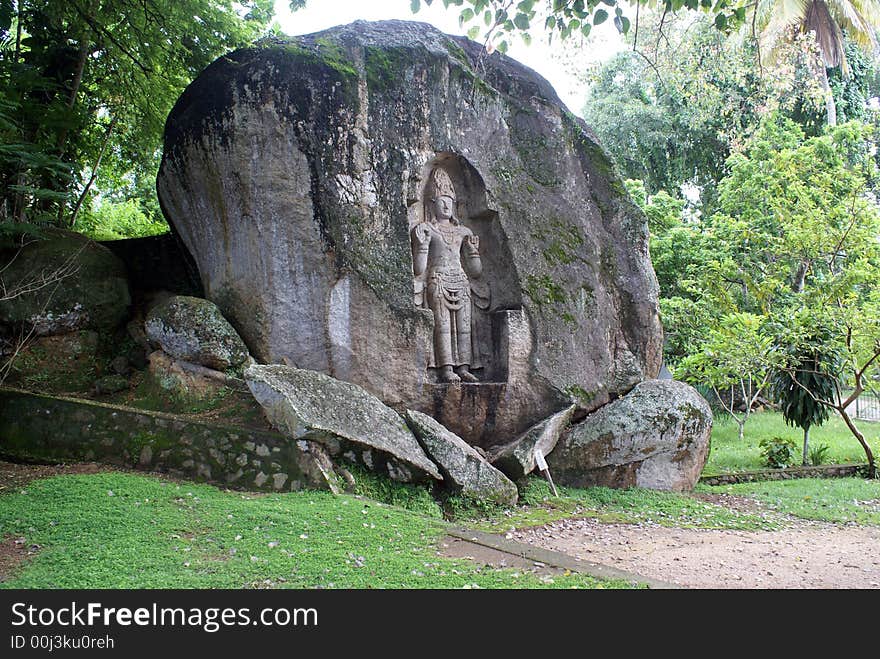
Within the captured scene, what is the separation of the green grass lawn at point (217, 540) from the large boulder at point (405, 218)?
241cm

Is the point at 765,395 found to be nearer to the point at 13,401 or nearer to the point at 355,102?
the point at 355,102

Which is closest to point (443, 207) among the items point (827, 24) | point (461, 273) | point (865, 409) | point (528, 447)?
point (461, 273)

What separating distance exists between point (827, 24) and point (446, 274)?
17.4 meters

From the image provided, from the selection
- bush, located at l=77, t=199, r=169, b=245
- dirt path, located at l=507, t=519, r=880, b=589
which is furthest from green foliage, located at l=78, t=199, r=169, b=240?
dirt path, located at l=507, t=519, r=880, b=589

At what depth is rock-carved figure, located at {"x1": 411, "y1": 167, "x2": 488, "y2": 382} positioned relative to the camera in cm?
976

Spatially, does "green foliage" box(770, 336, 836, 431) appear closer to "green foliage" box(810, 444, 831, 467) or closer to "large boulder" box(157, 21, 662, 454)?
"green foliage" box(810, 444, 831, 467)

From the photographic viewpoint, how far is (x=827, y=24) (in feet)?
67.7

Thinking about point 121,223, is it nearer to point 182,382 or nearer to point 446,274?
point 182,382

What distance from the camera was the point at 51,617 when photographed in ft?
14.0

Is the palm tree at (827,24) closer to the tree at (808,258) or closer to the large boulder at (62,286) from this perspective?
the tree at (808,258)

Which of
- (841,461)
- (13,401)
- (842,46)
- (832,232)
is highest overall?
(842,46)

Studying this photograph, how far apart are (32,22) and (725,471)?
551 inches

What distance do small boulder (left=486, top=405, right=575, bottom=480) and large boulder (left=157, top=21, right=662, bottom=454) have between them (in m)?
0.29

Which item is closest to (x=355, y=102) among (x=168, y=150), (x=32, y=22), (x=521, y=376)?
(x=168, y=150)
